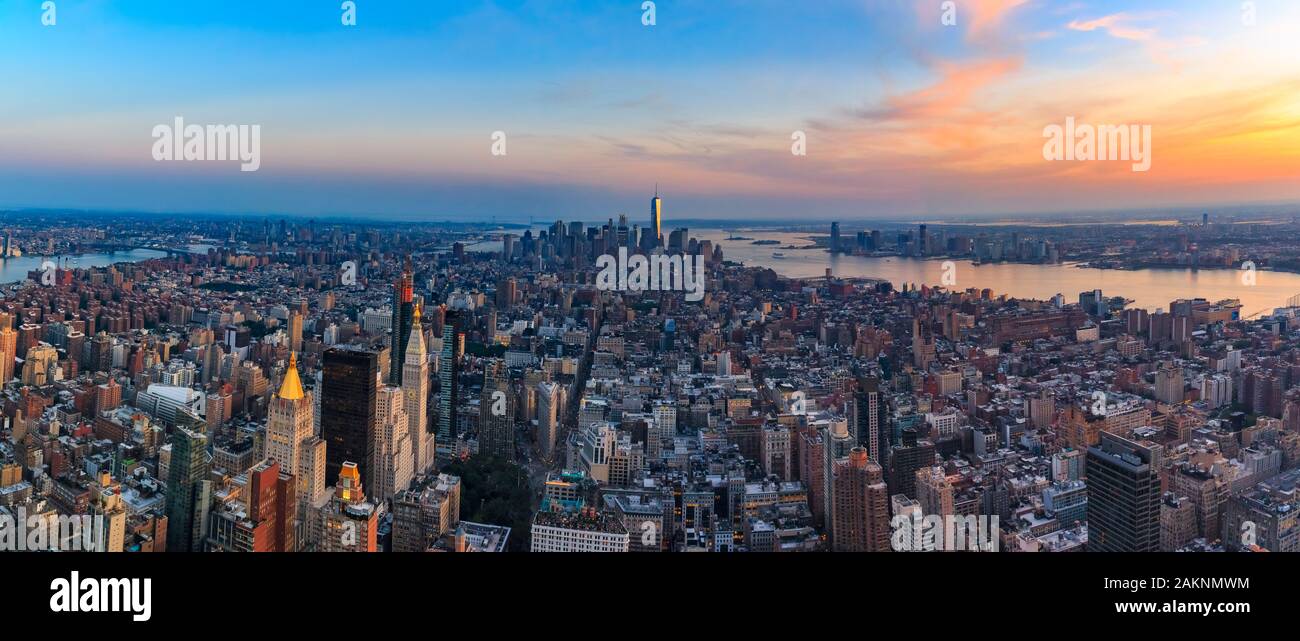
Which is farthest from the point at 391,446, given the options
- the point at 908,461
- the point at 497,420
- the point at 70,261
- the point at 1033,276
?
the point at 1033,276

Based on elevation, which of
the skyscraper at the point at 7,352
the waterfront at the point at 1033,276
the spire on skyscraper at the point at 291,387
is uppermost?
the waterfront at the point at 1033,276

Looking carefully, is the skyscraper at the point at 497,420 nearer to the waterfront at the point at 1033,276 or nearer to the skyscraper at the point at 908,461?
the waterfront at the point at 1033,276

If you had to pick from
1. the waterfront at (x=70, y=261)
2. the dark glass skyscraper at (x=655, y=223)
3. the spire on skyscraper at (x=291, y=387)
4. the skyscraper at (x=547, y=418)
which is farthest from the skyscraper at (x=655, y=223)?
the waterfront at (x=70, y=261)

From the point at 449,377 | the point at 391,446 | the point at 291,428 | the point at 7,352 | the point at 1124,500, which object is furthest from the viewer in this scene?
the point at 449,377

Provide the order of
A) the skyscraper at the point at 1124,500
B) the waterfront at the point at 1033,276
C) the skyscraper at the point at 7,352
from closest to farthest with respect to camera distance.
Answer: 1. the skyscraper at the point at 1124,500
2. the waterfront at the point at 1033,276
3. the skyscraper at the point at 7,352

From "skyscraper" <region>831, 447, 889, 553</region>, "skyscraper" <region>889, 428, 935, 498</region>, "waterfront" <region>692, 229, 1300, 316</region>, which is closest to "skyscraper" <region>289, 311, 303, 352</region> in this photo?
"waterfront" <region>692, 229, 1300, 316</region>

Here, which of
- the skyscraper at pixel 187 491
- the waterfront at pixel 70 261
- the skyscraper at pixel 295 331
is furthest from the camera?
the skyscraper at pixel 295 331

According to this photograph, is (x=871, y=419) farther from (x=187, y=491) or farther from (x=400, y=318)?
(x=400, y=318)
